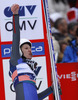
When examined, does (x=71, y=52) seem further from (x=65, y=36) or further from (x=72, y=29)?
(x=72, y=29)

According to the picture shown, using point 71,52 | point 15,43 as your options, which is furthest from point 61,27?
point 15,43

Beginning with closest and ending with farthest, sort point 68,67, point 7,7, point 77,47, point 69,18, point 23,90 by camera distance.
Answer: point 23,90, point 7,7, point 68,67, point 77,47, point 69,18

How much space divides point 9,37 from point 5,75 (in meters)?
0.59

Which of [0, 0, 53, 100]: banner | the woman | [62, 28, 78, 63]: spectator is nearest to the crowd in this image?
[62, 28, 78, 63]: spectator

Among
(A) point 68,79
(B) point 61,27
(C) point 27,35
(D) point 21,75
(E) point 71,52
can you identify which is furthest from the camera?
(B) point 61,27

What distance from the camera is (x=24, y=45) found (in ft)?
19.2

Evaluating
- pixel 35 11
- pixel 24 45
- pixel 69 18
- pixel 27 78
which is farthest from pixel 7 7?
pixel 69 18

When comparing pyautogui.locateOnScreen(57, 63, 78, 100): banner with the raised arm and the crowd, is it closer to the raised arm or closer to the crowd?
the crowd

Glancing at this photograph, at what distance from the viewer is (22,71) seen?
18.6 ft

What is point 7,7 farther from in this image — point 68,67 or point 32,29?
point 68,67

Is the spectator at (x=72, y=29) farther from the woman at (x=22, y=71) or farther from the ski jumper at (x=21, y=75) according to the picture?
the ski jumper at (x=21, y=75)

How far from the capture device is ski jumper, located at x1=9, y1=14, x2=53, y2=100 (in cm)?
557

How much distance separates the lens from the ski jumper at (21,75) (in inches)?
219

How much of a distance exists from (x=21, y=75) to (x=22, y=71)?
0.06 m
